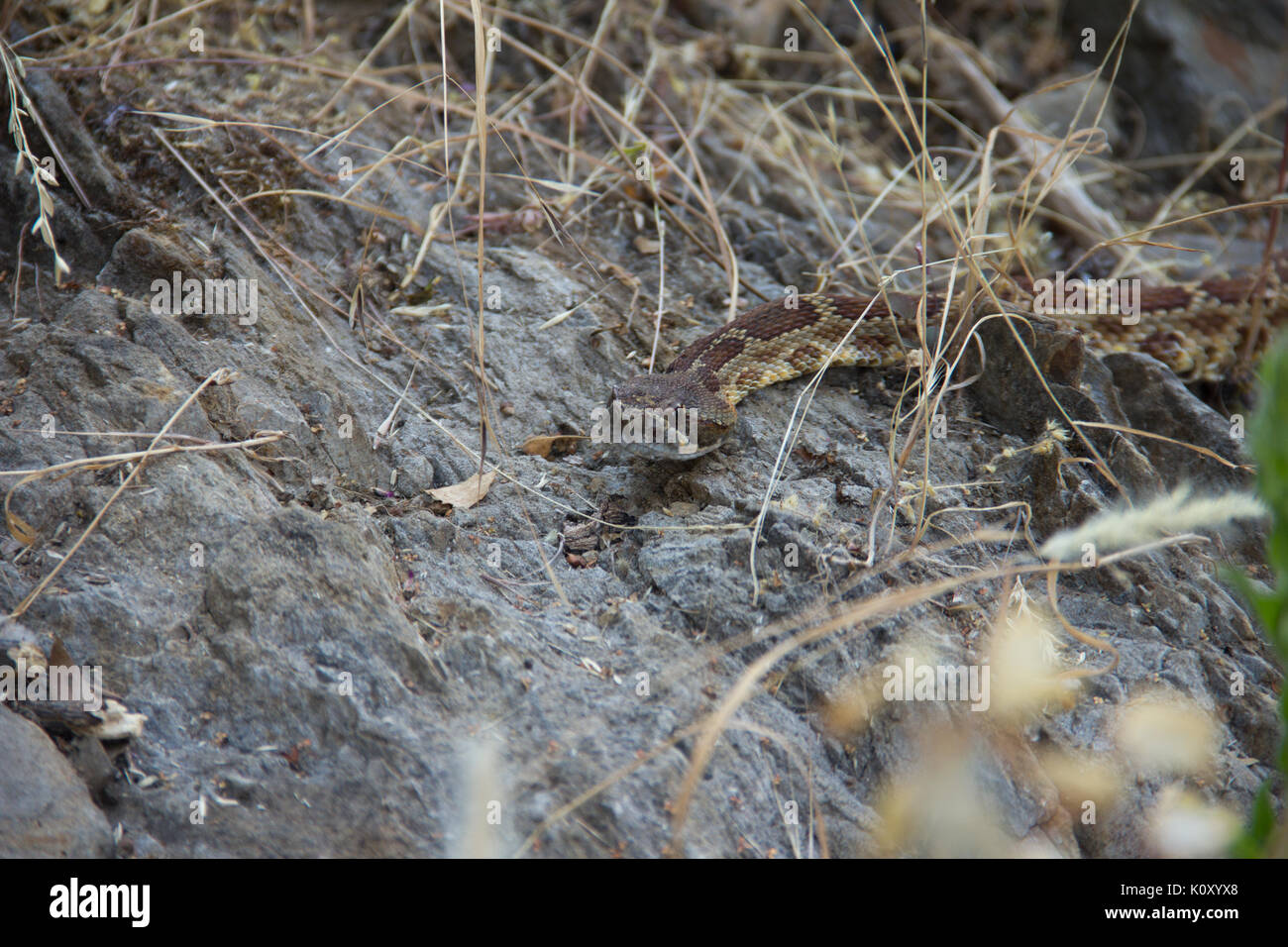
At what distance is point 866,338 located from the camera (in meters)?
4.80

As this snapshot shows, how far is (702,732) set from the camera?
266cm

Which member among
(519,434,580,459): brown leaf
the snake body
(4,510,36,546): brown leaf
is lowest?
(4,510,36,546): brown leaf

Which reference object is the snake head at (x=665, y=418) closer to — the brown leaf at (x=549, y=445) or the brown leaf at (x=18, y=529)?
the brown leaf at (x=549, y=445)

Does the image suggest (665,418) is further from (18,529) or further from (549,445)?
(18,529)

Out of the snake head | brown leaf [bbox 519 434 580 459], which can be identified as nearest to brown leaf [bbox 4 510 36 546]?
brown leaf [bbox 519 434 580 459]

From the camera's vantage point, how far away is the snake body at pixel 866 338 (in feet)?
13.4

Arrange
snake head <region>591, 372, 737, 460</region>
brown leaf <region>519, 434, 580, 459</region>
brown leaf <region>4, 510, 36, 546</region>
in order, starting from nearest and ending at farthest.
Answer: brown leaf <region>4, 510, 36, 546</region>
snake head <region>591, 372, 737, 460</region>
brown leaf <region>519, 434, 580, 459</region>

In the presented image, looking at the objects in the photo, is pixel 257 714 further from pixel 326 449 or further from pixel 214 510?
pixel 326 449

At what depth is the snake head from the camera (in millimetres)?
3828

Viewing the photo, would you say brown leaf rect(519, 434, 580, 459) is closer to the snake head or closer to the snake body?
the snake head

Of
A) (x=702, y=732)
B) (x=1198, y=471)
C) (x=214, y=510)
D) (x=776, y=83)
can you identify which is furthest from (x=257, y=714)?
(x=776, y=83)

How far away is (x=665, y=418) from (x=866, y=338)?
4.86 ft

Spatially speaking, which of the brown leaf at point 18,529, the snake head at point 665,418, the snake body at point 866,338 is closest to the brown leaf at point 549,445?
the snake head at point 665,418
